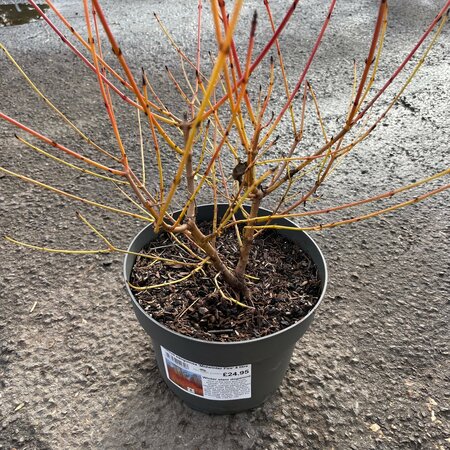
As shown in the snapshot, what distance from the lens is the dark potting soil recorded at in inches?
38.1

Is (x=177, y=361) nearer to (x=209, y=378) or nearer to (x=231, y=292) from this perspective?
(x=209, y=378)

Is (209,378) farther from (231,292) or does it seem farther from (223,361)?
(231,292)

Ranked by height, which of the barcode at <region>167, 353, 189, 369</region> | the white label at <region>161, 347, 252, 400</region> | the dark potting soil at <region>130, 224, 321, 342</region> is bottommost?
the white label at <region>161, 347, 252, 400</region>

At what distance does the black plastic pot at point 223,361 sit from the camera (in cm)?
84

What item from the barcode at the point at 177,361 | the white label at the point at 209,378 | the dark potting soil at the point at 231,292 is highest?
the dark potting soil at the point at 231,292

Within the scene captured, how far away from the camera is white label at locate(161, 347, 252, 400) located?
0.91 meters

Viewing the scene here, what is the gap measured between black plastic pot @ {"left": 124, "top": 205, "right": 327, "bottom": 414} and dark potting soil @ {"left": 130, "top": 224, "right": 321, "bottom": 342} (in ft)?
0.13

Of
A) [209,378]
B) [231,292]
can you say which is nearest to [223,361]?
[209,378]

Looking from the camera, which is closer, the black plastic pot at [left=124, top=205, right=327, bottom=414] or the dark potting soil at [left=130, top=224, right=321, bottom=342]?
the black plastic pot at [left=124, top=205, right=327, bottom=414]

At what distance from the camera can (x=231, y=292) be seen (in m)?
1.02

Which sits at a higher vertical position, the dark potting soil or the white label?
the dark potting soil

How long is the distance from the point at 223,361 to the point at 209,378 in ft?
0.27

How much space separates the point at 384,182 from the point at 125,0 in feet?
8.42

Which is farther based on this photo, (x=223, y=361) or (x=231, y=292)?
(x=231, y=292)
